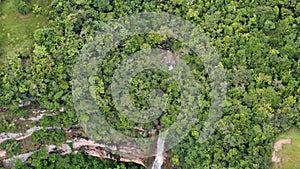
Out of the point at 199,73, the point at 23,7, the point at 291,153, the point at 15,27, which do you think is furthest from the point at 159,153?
the point at 23,7

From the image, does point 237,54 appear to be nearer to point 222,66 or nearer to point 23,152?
point 222,66

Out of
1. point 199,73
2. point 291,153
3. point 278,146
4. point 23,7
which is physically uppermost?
point 23,7

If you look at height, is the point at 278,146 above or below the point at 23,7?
below

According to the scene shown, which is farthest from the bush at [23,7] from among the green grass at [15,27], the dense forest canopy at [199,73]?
the dense forest canopy at [199,73]

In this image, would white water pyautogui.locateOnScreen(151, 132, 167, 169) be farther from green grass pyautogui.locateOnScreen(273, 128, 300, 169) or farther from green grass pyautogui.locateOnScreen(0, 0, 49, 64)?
green grass pyautogui.locateOnScreen(0, 0, 49, 64)

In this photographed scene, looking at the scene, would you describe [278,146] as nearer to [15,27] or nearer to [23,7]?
[15,27]

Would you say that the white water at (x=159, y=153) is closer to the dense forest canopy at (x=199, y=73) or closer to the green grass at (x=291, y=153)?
the dense forest canopy at (x=199, y=73)

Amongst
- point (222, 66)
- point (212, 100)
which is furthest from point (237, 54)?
point (212, 100)
